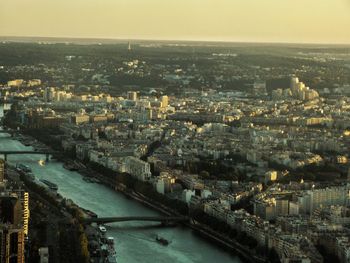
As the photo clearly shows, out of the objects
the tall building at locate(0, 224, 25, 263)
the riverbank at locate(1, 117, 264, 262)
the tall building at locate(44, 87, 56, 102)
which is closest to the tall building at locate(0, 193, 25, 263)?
the tall building at locate(0, 224, 25, 263)

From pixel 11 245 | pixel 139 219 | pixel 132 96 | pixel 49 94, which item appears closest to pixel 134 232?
pixel 139 219

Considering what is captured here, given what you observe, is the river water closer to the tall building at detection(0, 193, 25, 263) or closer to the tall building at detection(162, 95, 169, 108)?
the tall building at detection(0, 193, 25, 263)

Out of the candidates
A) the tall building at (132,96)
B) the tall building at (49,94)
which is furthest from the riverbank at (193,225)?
the tall building at (132,96)

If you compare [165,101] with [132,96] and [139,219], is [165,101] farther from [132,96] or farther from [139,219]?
[139,219]

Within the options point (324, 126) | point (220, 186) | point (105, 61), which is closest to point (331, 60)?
point (105, 61)

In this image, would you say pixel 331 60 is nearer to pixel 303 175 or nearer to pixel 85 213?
pixel 303 175

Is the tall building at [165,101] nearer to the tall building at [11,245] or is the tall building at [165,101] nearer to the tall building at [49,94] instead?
the tall building at [49,94]

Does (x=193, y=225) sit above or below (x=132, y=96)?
above

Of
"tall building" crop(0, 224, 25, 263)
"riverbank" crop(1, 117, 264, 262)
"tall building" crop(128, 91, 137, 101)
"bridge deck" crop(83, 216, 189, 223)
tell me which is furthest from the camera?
"tall building" crop(128, 91, 137, 101)
